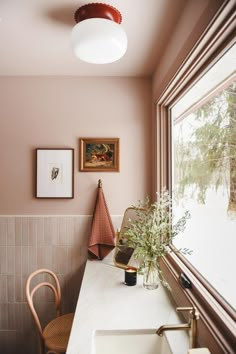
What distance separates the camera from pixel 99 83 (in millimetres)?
2227

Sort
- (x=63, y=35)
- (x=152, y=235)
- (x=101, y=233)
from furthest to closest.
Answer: (x=101, y=233) < (x=63, y=35) < (x=152, y=235)

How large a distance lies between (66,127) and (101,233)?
0.94 metres

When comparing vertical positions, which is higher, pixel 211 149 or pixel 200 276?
pixel 211 149

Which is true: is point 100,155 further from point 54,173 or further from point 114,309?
point 114,309

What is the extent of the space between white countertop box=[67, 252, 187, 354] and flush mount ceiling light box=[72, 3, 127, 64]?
1296 mm

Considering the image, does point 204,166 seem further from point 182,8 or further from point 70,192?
point 70,192

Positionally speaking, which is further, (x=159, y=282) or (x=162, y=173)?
(x=162, y=173)

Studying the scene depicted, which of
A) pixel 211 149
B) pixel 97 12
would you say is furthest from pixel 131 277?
pixel 97 12

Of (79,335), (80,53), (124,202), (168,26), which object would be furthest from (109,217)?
(168,26)

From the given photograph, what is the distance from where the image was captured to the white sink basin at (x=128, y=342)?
1146mm

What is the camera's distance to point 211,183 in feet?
4.46

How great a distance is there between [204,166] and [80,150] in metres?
1.11

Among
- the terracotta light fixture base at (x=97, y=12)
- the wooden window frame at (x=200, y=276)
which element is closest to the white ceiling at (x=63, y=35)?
the terracotta light fixture base at (x=97, y=12)

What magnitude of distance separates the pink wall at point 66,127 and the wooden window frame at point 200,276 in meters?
0.48
